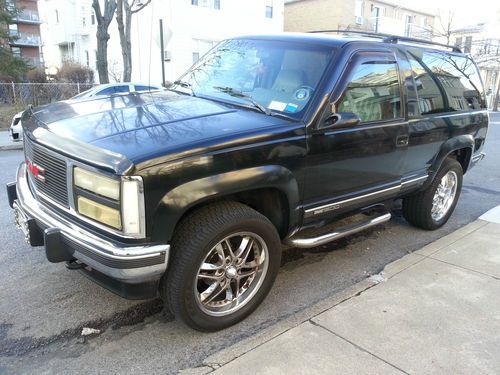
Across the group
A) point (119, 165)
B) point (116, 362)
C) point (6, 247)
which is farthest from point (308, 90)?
point (6, 247)

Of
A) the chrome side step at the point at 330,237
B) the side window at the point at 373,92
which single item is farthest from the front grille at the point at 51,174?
the side window at the point at 373,92

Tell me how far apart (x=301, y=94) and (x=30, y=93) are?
1630 cm

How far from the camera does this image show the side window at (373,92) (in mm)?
3498

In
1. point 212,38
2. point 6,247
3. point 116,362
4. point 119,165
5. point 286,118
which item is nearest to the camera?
point 119,165

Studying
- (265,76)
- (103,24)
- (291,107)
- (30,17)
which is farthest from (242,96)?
(30,17)

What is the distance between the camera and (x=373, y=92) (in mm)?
3727

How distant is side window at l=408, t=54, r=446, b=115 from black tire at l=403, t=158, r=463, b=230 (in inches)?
27.7

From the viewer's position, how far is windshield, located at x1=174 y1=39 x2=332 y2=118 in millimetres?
3361

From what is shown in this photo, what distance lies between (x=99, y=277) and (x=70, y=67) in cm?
2467

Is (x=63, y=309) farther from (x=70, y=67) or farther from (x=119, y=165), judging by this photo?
(x=70, y=67)

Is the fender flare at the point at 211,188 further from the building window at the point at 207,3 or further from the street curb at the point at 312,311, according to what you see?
the building window at the point at 207,3

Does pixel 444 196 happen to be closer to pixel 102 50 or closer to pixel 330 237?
pixel 330 237

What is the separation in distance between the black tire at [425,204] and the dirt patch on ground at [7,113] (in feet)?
45.9

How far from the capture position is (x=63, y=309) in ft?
10.6
